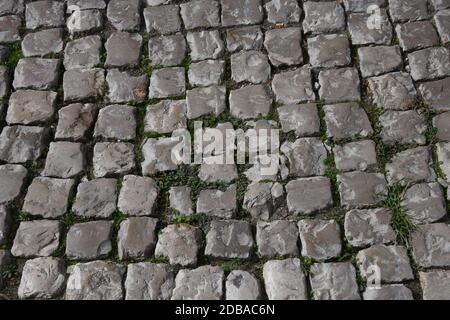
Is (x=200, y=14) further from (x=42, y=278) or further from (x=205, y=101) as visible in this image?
(x=42, y=278)

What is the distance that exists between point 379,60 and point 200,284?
6.78 feet

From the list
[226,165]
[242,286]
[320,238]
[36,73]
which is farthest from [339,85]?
[36,73]

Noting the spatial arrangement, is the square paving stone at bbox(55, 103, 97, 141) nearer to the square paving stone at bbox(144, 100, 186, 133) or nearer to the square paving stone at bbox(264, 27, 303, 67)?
the square paving stone at bbox(144, 100, 186, 133)

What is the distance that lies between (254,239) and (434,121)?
1462 mm

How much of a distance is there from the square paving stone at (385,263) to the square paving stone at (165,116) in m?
1.47

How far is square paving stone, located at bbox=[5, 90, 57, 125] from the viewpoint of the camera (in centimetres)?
397

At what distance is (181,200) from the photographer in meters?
3.57

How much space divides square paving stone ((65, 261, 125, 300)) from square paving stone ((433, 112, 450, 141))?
7.16 ft

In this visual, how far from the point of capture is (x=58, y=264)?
3338 millimetres

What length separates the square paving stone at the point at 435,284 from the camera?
10.3ft

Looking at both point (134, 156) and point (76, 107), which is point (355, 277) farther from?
point (76, 107)

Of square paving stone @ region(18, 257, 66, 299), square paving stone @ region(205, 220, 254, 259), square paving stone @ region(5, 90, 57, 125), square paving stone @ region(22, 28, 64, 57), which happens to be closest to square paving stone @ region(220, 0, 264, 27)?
square paving stone @ region(22, 28, 64, 57)

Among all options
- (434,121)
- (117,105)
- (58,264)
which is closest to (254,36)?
(117,105)
